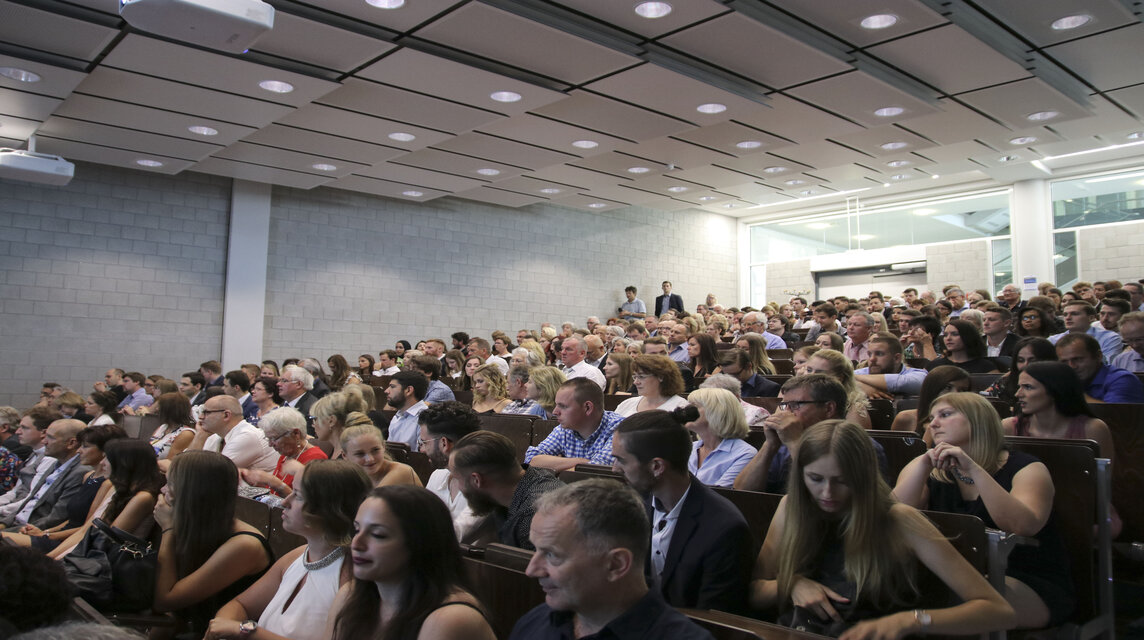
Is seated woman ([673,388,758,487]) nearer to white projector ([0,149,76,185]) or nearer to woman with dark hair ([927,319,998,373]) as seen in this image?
woman with dark hair ([927,319,998,373])

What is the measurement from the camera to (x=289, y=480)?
3.96 metres

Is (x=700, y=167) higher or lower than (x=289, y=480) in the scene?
higher

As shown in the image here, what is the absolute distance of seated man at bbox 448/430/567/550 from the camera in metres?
2.62

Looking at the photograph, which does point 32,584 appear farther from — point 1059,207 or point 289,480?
point 1059,207

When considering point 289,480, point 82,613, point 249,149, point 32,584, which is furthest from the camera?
point 249,149

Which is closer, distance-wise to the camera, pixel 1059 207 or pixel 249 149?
pixel 249 149

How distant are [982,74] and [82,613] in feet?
24.1

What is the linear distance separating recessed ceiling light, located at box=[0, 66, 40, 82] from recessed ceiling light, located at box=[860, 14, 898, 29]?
20.3 ft

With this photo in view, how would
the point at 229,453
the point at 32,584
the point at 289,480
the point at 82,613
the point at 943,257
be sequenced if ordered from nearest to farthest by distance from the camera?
the point at 32,584
the point at 82,613
the point at 289,480
the point at 229,453
the point at 943,257

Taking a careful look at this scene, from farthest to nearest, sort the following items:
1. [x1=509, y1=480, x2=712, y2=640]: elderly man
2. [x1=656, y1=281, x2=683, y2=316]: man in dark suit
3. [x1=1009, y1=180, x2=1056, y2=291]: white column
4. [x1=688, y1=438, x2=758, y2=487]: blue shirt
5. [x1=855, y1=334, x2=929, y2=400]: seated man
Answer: [x1=656, y1=281, x2=683, y2=316]: man in dark suit
[x1=1009, y1=180, x2=1056, y2=291]: white column
[x1=855, y1=334, x2=929, y2=400]: seated man
[x1=688, y1=438, x2=758, y2=487]: blue shirt
[x1=509, y1=480, x2=712, y2=640]: elderly man

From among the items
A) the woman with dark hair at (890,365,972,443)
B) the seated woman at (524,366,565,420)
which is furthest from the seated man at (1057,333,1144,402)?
the seated woman at (524,366,565,420)

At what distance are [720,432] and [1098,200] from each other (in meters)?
11.8

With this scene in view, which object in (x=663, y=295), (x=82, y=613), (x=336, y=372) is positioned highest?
(x=663, y=295)

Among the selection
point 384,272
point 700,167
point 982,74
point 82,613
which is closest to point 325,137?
point 384,272
